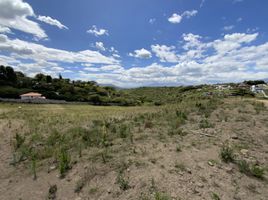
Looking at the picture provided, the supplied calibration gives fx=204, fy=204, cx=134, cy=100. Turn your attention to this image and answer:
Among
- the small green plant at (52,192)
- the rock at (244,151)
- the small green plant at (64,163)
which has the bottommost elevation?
the small green plant at (52,192)

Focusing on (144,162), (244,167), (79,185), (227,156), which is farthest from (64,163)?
(244,167)

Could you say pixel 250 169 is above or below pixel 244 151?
below

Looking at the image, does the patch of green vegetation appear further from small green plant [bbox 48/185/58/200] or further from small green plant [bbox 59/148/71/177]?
small green plant [bbox 59/148/71/177]

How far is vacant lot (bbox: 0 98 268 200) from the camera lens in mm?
4750

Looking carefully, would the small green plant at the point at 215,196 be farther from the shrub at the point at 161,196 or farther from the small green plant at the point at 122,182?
the small green plant at the point at 122,182

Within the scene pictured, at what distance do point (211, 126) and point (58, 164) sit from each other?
20.4 ft

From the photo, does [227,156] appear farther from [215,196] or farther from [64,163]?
[64,163]

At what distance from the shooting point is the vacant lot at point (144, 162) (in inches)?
187

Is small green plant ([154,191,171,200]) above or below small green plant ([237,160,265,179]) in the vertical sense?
below

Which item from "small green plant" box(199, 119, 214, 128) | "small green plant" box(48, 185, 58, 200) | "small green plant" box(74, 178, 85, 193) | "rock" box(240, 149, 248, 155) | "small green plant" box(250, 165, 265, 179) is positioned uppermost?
"small green plant" box(199, 119, 214, 128)

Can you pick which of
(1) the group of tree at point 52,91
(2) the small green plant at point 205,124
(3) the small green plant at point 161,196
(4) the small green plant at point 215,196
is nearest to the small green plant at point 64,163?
(3) the small green plant at point 161,196

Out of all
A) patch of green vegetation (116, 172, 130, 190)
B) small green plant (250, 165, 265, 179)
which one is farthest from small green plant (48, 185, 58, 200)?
small green plant (250, 165, 265, 179)

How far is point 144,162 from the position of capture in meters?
5.82

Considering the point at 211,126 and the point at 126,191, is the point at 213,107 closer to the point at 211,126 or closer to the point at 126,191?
the point at 211,126
